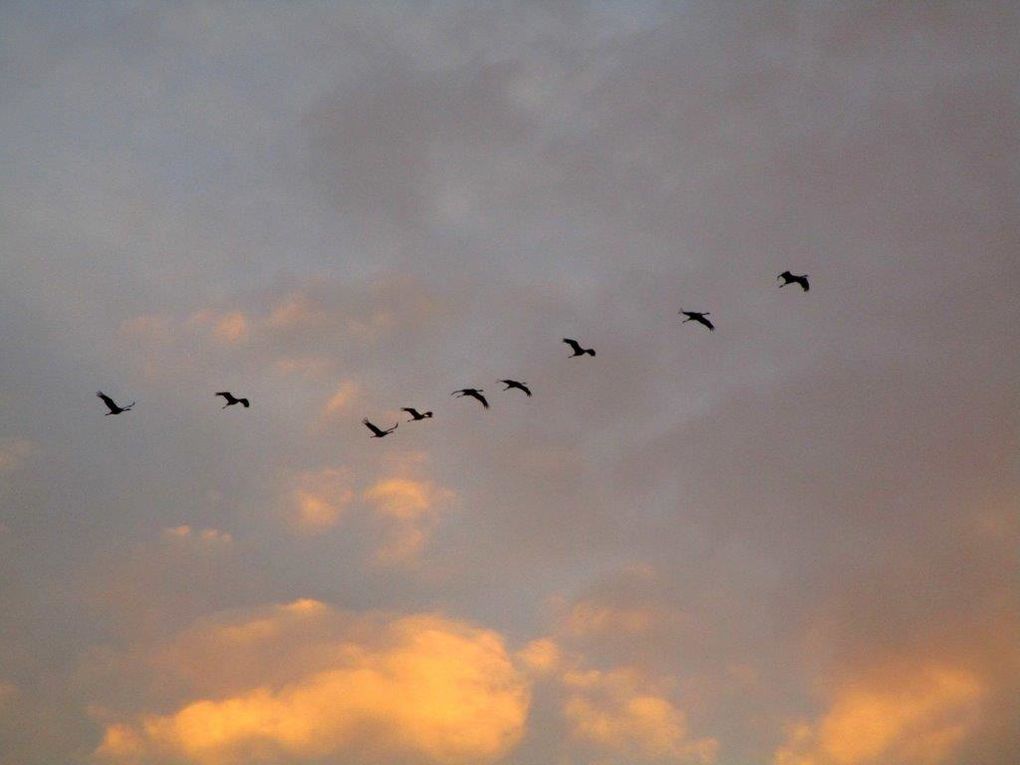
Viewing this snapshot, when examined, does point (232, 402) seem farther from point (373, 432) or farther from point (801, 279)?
point (801, 279)

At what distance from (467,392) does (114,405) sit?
32.7m

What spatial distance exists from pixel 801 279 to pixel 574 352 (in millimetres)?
22910

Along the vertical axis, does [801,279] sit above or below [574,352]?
above

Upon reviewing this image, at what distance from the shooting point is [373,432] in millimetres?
117625

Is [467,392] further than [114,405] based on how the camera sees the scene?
Yes

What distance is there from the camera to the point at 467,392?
371ft

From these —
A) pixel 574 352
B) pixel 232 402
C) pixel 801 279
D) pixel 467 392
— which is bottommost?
pixel 232 402

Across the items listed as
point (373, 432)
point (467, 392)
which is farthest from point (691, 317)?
point (373, 432)

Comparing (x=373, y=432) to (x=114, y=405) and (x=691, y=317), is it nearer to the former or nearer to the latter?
(x=114, y=405)

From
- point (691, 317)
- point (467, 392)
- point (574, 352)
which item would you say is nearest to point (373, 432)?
point (467, 392)

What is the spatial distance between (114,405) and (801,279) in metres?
64.3

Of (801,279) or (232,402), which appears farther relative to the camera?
(232,402)

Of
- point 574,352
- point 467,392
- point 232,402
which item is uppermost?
point 574,352

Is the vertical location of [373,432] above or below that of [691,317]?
below
